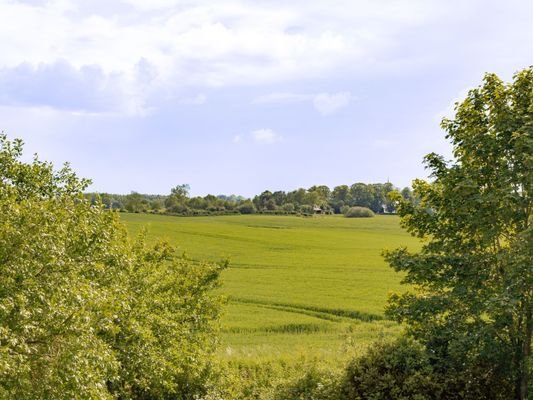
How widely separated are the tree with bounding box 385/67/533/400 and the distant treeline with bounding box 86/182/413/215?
111 m

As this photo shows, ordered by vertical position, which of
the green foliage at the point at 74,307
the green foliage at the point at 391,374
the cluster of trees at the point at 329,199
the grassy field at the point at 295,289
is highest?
the cluster of trees at the point at 329,199

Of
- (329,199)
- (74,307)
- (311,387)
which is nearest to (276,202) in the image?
(329,199)

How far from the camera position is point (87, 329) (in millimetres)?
10023

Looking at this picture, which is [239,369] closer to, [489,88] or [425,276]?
[425,276]

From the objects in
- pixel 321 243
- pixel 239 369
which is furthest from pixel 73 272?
pixel 321 243

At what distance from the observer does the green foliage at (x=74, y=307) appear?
384 inches

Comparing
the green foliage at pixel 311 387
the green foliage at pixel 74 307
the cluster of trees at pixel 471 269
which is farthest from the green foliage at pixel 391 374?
the green foliage at pixel 74 307

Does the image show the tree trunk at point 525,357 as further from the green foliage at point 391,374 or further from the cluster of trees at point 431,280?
the green foliage at point 391,374

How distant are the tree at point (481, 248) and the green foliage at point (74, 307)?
7438mm

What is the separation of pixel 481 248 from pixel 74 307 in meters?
11.7

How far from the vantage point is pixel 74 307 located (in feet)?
33.2

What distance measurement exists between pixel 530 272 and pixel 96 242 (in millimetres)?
11404

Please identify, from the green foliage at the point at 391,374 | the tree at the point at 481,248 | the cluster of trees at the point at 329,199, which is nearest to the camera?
the tree at the point at 481,248

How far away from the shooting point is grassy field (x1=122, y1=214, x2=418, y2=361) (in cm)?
2778
